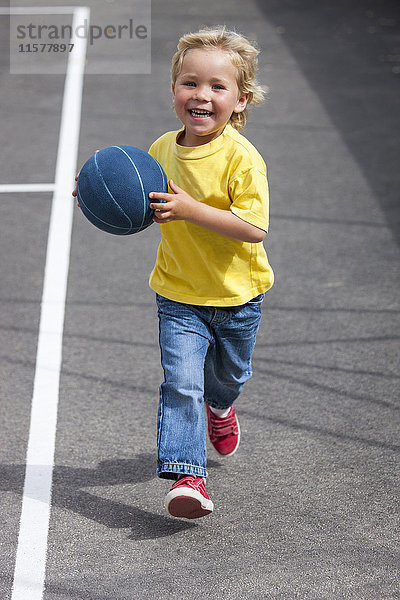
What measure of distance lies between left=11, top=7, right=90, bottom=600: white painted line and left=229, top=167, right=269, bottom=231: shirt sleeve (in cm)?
153

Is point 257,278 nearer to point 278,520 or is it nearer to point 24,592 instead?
point 278,520

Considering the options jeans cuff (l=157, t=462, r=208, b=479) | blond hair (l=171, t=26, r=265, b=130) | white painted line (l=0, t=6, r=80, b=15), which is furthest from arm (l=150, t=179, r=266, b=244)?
white painted line (l=0, t=6, r=80, b=15)

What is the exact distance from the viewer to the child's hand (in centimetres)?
315

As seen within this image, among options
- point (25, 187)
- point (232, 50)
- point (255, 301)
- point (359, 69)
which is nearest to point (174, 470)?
point (255, 301)

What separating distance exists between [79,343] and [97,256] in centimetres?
139

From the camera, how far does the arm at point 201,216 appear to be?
316 centimetres

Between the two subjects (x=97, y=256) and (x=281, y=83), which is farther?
(x=281, y=83)

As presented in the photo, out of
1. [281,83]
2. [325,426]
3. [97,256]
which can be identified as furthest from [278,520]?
[281,83]

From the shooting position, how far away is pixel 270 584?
313cm

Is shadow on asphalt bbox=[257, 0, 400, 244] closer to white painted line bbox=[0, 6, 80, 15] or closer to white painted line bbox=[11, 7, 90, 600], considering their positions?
white painted line bbox=[11, 7, 90, 600]

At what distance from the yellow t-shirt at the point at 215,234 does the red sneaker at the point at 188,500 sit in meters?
0.73

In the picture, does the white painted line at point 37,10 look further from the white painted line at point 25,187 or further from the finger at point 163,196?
the finger at point 163,196

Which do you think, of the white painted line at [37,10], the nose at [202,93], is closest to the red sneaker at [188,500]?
the nose at [202,93]

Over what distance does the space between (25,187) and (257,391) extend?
3859 mm
